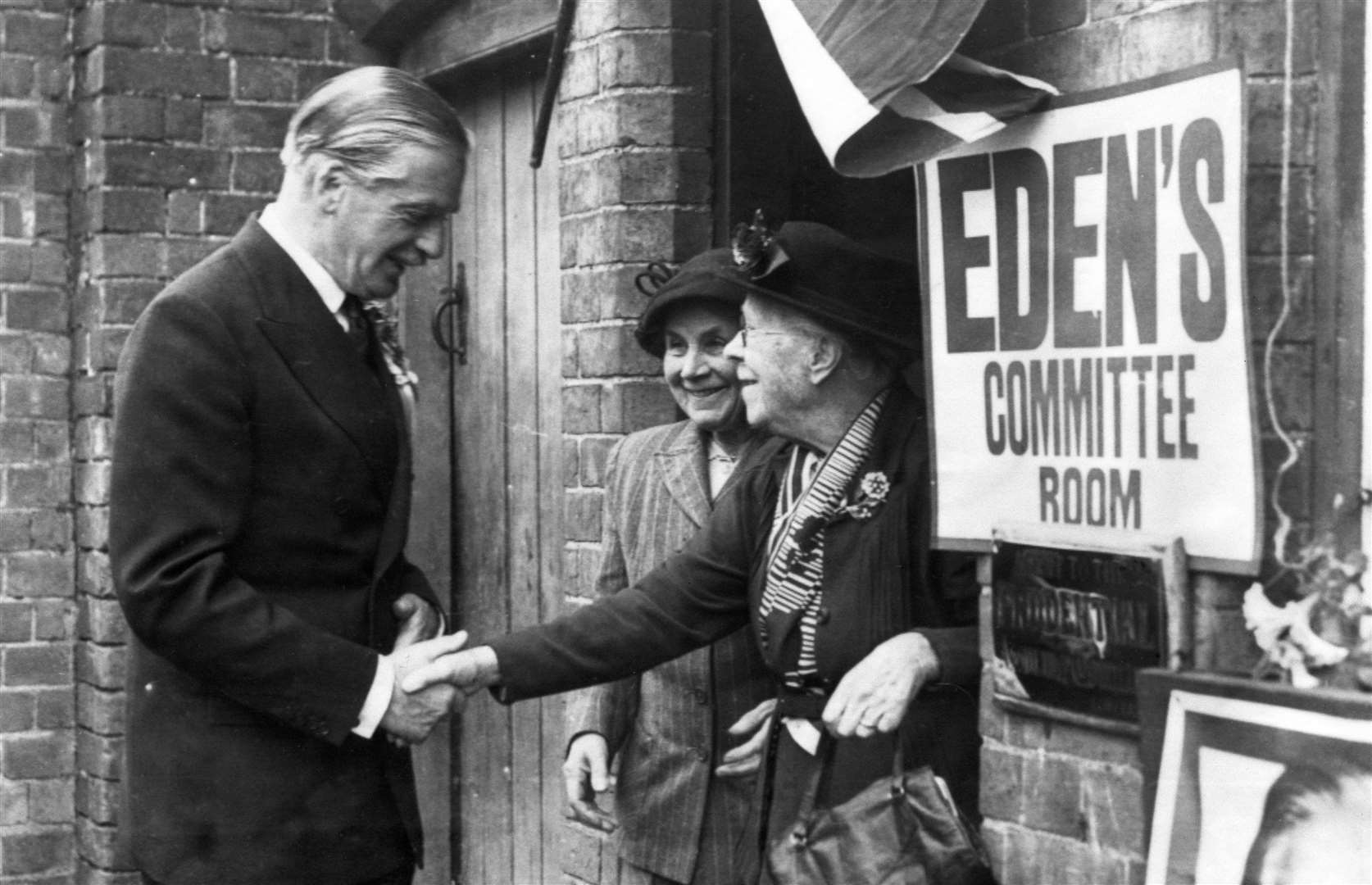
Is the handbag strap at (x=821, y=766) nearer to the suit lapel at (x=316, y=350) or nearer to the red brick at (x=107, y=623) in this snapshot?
the suit lapel at (x=316, y=350)

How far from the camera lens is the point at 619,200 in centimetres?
410

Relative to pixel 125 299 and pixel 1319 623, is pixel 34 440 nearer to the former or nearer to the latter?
pixel 125 299

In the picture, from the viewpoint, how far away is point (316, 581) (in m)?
3.26

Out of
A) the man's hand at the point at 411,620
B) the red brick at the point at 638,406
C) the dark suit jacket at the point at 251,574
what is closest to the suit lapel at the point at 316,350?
the dark suit jacket at the point at 251,574

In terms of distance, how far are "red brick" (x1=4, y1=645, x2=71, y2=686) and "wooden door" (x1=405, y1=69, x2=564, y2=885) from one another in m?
1.09

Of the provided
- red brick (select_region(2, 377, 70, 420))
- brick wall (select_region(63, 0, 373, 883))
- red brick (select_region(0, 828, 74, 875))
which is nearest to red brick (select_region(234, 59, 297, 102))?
brick wall (select_region(63, 0, 373, 883))

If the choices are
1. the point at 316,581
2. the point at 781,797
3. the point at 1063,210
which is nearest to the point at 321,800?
the point at 316,581

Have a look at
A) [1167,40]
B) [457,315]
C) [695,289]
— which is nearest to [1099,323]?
[1167,40]

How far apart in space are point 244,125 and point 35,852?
2.25 m

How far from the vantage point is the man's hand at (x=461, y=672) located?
3.30m

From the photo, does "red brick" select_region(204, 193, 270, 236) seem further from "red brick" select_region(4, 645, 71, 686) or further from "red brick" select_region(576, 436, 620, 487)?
"red brick" select_region(576, 436, 620, 487)

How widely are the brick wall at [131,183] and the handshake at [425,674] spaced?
201cm

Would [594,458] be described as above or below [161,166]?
below

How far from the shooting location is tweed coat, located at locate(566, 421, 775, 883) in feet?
12.0
